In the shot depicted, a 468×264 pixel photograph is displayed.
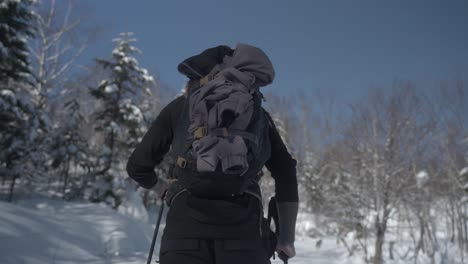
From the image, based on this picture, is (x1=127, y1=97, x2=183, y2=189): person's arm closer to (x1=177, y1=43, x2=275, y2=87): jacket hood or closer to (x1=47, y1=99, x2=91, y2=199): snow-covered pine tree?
(x1=177, y1=43, x2=275, y2=87): jacket hood

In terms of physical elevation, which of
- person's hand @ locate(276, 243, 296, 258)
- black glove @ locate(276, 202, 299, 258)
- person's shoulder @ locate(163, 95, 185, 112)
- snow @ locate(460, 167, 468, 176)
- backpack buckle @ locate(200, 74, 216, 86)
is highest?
snow @ locate(460, 167, 468, 176)

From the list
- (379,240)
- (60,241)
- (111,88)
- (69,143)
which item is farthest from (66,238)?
(69,143)

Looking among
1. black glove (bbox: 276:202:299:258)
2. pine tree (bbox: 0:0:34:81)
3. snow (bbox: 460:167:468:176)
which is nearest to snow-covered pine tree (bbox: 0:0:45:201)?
pine tree (bbox: 0:0:34:81)

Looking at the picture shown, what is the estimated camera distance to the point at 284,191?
6.23ft

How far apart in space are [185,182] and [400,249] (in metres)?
18.2

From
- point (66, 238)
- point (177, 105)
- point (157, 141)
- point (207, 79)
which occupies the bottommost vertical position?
point (66, 238)

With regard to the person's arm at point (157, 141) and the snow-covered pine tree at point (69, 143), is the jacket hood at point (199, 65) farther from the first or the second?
the snow-covered pine tree at point (69, 143)

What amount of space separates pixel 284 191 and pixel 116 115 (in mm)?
14565

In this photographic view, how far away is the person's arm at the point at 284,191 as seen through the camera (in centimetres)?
187

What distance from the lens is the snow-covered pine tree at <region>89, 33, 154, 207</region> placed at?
14.8 m

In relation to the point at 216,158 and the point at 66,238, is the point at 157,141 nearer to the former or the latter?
the point at 216,158

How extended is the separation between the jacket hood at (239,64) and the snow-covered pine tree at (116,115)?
45.1ft

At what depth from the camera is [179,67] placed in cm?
175

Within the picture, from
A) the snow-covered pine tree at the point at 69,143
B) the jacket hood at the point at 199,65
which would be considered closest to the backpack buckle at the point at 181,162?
the jacket hood at the point at 199,65
